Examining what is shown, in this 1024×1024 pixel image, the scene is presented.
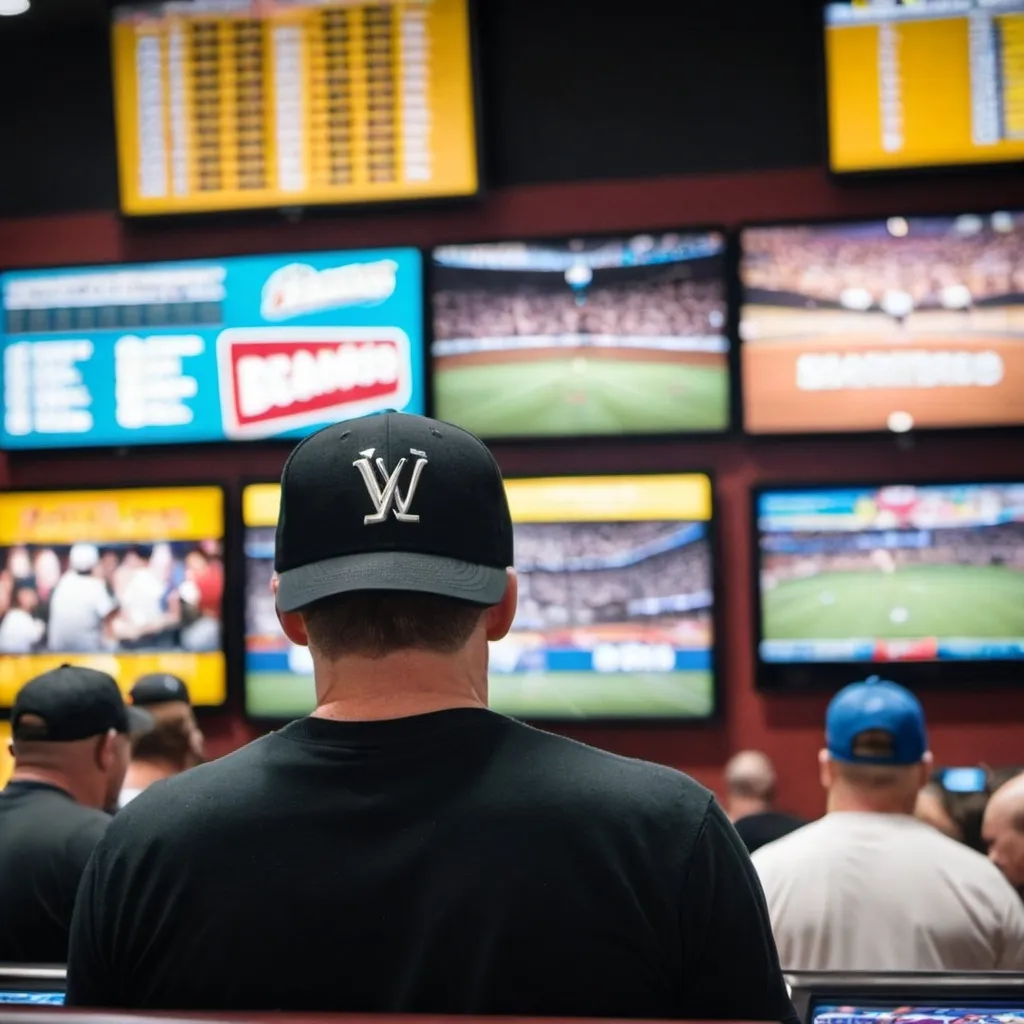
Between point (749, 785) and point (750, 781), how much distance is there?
0.04 ft

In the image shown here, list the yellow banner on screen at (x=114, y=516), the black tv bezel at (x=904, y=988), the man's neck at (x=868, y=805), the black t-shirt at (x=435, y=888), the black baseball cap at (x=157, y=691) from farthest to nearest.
→ the yellow banner on screen at (x=114, y=516) → the black baseball cap at (x=157, y=691) → the man's neck at (x=868, y=805) → the black tv bezel at (x=904, y=988) → the black t-shirt at (x=435, y=888)

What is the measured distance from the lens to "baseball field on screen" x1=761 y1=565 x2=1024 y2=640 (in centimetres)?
459

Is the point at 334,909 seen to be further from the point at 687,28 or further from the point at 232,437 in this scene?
the point at 687,28

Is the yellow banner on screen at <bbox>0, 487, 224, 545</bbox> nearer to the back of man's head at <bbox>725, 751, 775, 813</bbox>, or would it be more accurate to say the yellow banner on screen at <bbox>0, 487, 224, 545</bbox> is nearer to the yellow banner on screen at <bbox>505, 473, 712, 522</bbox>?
the yellow banner on screen at <bbox>505, 473, 712, 522</bbox>

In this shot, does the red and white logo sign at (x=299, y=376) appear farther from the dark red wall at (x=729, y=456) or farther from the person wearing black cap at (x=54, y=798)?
the person wearing black cap at (x=54, y=798)

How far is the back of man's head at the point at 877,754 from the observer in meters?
3.00

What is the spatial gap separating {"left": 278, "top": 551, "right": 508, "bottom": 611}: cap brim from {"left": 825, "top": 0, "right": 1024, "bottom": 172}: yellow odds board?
385 centimetres

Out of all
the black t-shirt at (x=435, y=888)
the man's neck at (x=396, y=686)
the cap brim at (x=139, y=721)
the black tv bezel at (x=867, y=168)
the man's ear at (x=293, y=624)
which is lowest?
the cap brim at (x=139, y=721)

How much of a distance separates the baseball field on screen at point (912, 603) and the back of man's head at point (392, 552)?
3.50 meters

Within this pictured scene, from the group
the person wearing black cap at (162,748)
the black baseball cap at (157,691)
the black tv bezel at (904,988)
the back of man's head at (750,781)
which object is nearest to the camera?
the black tv bezel at (904,988)

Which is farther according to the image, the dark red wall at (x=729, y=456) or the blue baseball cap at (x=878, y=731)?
the dark red wall at (x=729, y=456)

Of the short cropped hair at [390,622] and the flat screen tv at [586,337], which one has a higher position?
the flat screen tv at [586,337]

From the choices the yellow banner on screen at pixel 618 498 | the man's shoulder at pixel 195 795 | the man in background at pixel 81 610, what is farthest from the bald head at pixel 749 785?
the man's shoulder at pixel 195 795

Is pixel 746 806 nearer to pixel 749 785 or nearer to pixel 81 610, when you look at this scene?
pixel 749 785
